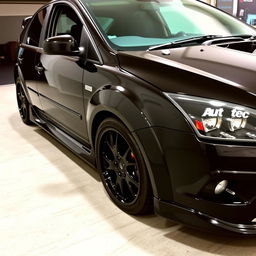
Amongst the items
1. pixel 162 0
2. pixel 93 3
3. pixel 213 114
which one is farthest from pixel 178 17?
pixel 213 114

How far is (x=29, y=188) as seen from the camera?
236 centimetres

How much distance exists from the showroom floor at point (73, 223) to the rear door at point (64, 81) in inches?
12.5

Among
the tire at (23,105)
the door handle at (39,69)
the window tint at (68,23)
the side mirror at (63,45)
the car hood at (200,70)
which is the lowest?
the tire at (23,105)

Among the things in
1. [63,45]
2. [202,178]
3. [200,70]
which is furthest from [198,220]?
[63,45]

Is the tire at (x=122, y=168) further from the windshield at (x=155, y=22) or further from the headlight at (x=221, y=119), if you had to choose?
the windshield at (x=155, y=22)

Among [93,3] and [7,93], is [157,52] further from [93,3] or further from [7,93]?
[7,93]

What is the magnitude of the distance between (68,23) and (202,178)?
1531 mm

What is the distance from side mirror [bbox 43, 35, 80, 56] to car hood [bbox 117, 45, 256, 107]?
36 centimetres

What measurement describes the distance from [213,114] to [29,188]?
1401 mm

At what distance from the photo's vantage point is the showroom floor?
1.70m

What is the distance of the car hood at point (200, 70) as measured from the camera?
1.49 meters

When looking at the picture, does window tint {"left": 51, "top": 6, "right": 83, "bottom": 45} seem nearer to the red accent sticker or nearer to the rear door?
the rear door

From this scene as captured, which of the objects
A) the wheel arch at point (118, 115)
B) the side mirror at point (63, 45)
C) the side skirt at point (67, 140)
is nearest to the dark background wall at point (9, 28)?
the side skirt at point (67, 140)

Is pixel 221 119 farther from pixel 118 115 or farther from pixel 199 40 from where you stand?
pixel 199 40
